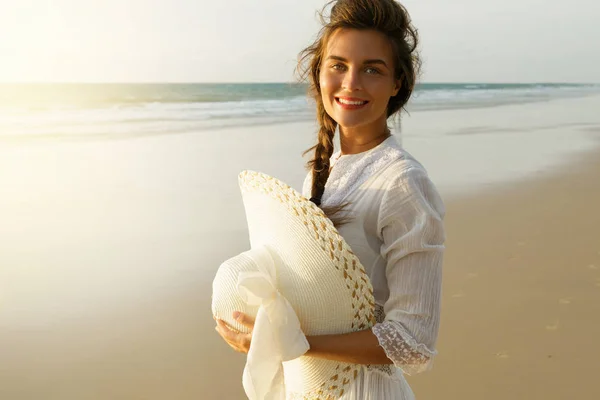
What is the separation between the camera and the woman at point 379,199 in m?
1.25

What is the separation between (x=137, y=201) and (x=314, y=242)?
5.56 meters

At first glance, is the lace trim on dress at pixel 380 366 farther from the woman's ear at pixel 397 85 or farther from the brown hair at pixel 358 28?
the woman's ear at pixel 397 85

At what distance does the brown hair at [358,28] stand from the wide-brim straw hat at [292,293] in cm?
13

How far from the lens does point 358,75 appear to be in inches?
55.2

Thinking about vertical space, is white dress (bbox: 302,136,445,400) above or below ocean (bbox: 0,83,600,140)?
above

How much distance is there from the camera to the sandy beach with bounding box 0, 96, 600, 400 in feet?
11.2

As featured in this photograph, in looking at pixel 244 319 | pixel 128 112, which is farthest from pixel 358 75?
pixel 128 112

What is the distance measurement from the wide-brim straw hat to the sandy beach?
6.84 feet

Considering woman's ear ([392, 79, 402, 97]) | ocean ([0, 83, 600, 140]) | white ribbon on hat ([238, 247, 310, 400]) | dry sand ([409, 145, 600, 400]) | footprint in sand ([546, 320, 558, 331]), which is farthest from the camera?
ocean ([0, 83, 600, 140])

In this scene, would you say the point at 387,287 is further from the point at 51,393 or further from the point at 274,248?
the point at 51,393

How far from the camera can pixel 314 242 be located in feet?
4.03

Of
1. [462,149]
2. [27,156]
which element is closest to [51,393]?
[27,156]

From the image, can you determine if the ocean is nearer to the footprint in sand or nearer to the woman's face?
the footprint in sand

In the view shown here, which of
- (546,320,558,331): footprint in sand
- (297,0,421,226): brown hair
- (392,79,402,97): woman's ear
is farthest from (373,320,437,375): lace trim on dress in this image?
(546,320,558,331): footprint in sand
